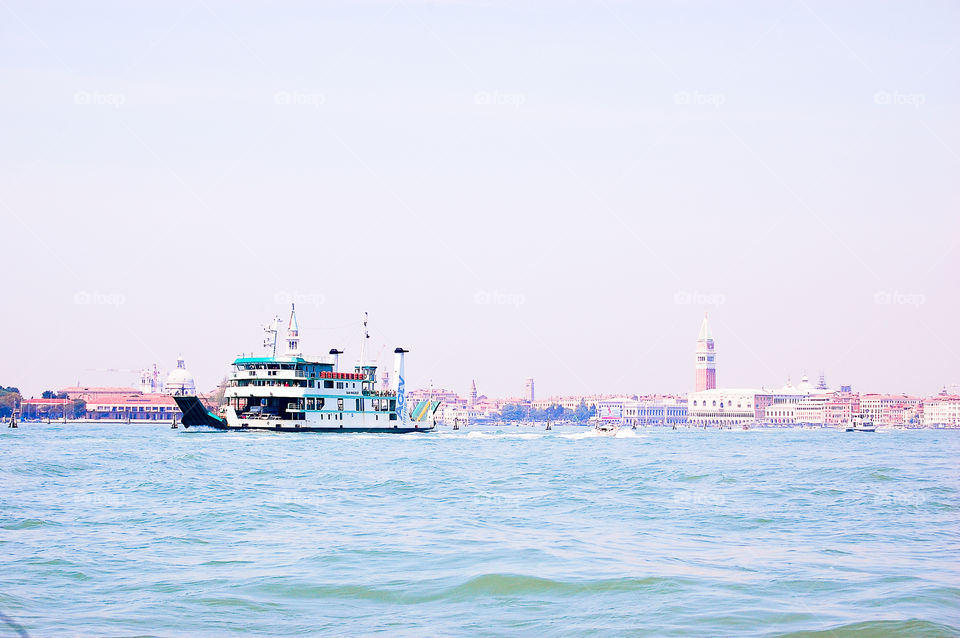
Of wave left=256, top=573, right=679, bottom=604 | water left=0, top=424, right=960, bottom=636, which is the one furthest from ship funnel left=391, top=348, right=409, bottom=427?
wave left=256, top=573, right=679, bottom=604

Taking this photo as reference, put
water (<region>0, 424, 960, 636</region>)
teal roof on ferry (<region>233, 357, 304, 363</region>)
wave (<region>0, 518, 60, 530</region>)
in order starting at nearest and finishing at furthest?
water (<region>0, 424, 960, 636</region>), wave (<region>0, 518, 60, 530</region>), teal roof on ferry (<region>233, 357, 304, 363</region>)

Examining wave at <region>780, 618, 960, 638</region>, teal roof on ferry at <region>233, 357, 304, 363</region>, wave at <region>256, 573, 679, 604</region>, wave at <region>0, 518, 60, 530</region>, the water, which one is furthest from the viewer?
teal roof on ferry at <region>233, 357, 304, 363</region>

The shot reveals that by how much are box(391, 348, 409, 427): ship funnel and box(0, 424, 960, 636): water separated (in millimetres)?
55160

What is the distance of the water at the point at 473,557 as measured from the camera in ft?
41.3

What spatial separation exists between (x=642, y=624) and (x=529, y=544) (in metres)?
6.03

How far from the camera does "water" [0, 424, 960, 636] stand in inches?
495

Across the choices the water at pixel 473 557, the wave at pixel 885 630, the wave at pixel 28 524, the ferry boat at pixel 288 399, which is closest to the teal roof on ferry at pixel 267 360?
the ferry boat at pixel 288 399

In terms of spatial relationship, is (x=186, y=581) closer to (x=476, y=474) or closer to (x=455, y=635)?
(x=455, y=635)

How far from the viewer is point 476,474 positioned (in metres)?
37.7

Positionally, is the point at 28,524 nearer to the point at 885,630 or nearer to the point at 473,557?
the point at 473,557

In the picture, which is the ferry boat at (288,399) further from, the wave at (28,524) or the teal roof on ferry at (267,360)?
the wave at (28,524)

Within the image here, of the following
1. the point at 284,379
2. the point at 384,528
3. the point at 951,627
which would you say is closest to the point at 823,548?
the point at 951,627

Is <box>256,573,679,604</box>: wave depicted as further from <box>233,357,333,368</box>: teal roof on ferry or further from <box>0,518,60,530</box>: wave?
<box>233,357,333,368</box>: teal roof on ferry

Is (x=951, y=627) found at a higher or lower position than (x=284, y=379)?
lower
